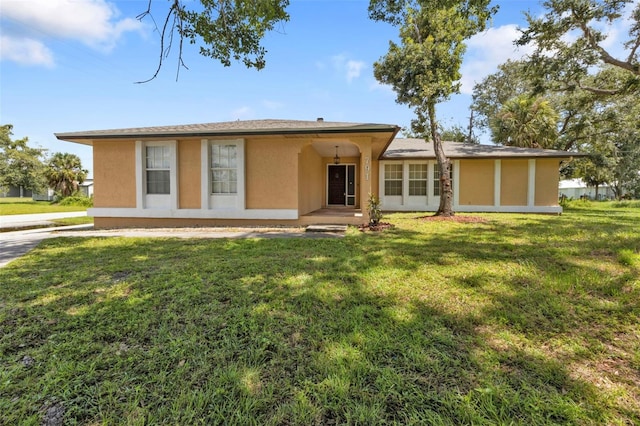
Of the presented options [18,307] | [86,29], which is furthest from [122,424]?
[86,29]

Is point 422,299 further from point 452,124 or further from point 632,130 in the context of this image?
point 452,124

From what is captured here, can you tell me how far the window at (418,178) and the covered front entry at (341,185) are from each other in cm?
295

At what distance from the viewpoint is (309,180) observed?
1204 centimetres

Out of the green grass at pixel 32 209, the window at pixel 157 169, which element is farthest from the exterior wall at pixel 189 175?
the green grass at pixel 32 209

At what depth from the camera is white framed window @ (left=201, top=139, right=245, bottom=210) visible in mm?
9945

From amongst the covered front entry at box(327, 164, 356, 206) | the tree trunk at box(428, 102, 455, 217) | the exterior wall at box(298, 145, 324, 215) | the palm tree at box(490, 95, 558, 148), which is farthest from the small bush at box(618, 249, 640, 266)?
the palm tree at box(490, 95, 558, 148)

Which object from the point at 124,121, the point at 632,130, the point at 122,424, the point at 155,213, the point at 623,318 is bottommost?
the point at 122,424

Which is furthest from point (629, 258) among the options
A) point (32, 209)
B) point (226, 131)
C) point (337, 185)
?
point (32, 209)

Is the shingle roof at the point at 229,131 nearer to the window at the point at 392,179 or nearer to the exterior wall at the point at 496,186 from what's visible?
the window at the point at 392,179

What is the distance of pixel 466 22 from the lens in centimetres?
1159

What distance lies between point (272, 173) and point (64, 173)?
106 ft

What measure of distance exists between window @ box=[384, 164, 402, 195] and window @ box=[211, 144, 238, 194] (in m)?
8.21

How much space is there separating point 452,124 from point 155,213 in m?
30.5

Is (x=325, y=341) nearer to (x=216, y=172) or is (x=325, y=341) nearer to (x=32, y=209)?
(x=216, y=172)
